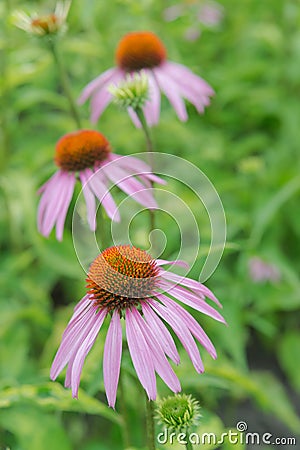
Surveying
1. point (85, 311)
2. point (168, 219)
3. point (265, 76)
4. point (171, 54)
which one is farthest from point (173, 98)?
point (265, 76)

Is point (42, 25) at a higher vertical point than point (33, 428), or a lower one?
higher

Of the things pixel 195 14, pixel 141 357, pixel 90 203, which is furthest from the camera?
pixel 195 14

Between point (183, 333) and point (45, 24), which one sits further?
point (45, 24)

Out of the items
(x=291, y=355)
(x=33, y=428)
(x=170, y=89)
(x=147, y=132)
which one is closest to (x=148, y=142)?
(x=147, y=132)

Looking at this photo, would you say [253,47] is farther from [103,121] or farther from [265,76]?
[103,121]

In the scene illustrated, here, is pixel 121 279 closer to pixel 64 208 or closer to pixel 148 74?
pixel 64 208

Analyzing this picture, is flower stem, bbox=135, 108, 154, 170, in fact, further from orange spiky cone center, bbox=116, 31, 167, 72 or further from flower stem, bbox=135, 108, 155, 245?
orange spiky cone center, bbox=116, 31, 167, 72

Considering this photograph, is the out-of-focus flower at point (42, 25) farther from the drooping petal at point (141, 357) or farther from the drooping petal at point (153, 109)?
the drooping petal at point (141, 357)
